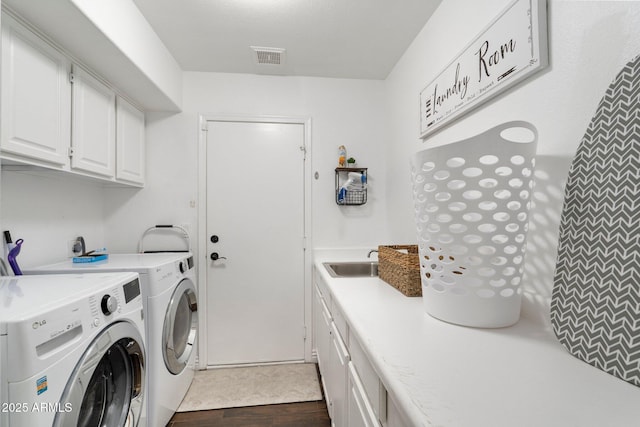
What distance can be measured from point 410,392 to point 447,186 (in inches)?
21.5

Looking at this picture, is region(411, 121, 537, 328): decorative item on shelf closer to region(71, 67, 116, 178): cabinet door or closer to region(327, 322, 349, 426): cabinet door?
region(327, 322, 349, 426): cabinet door

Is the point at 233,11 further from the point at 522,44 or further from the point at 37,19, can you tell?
the point at 522,44

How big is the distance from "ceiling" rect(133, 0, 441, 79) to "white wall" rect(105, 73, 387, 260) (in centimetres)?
14

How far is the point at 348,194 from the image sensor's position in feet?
7.64

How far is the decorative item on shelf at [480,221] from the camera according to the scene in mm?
757

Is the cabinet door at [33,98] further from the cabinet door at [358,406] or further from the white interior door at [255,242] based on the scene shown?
the cabinet door at [358,406]

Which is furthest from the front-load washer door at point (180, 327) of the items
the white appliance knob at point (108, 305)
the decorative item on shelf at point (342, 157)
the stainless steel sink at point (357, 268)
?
the decorative item on shelf at point (342, 157)

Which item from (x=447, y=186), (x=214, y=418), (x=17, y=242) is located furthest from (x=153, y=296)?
(x=447, y=186)

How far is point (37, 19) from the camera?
3.88 ft

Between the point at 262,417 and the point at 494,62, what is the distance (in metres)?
2.25

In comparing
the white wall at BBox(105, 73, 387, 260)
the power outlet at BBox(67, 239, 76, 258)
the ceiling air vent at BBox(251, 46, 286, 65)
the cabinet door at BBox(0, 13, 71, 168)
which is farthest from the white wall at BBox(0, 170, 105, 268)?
the ceiling air vent at BBox(251, 46, 286, 65)

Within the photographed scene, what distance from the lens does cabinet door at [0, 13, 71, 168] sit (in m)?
1.07

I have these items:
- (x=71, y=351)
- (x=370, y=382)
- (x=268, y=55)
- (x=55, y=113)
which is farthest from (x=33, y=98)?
(x=370, y=382)

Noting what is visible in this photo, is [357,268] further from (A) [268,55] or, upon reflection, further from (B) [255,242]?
(A) [268,55]
